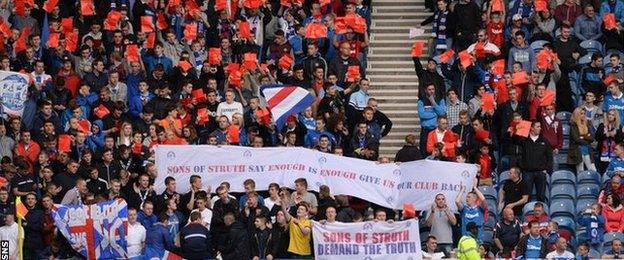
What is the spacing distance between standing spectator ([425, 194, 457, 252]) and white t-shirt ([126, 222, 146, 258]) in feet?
15.4

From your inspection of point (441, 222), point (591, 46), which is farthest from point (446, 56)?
point (441, 222)

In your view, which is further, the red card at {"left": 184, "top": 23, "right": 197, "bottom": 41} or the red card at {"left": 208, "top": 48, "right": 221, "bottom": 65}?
the red card at {"left": 184, "top": 23, "right": 197, "bottom": 41}

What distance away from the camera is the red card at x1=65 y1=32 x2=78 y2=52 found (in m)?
49.1

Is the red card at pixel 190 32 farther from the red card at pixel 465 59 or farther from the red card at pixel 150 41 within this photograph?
the red card at pixel 465 59

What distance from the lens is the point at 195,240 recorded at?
4253cm

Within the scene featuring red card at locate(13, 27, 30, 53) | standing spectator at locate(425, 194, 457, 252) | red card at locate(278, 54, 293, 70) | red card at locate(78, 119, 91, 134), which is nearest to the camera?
standing spectator at locate(425, 194, 457, 252)

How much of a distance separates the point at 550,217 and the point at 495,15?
204 inches

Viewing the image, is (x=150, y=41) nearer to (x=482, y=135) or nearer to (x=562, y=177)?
(x=482, y=135)

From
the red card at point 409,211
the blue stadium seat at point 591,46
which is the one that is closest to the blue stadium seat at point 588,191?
the red card at point 409,211

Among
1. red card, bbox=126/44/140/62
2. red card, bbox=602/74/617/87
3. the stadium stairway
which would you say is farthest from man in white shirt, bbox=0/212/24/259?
red card, bbox=602/74/617/87

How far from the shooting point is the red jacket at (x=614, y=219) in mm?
43938

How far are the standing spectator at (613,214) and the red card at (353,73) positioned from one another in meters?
5.69

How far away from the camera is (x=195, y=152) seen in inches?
1762

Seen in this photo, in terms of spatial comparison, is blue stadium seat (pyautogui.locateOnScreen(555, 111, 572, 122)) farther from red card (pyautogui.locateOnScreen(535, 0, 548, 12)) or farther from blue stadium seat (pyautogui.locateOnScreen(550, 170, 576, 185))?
red card (pyautogui.locateOnScreen(535, 0, 548, 12))
